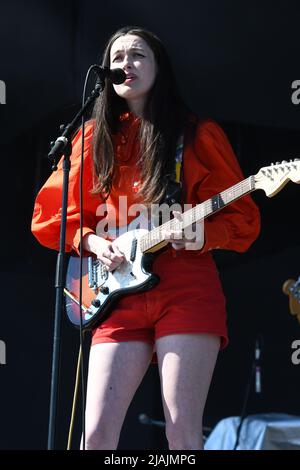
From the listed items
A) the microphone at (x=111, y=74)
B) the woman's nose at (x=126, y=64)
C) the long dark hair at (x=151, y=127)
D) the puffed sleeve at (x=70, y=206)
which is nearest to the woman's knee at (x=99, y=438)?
the puffed sleeve at (x=70, y=206)

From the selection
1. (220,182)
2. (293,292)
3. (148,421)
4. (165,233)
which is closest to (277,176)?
(220,182)

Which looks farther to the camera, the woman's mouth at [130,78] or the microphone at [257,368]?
the microphone at [257,368]

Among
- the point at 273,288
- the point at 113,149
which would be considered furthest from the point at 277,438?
the point at 113,149

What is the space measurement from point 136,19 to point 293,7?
2.48 ft

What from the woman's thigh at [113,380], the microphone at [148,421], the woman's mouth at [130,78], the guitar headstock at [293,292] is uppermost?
the woman's mouth at [130,78]

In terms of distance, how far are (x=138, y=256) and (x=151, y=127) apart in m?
0.45

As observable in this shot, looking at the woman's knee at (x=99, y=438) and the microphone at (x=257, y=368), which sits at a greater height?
the microphone at (x=257, y=368)

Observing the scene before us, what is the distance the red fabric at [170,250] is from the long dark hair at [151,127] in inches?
1.7

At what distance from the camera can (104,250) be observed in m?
2.76

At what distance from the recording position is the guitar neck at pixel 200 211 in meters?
2.62

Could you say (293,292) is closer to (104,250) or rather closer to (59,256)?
(104,250)

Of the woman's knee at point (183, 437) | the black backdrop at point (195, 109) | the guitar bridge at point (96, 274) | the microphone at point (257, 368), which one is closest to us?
the woman's knee at point (183, 437)

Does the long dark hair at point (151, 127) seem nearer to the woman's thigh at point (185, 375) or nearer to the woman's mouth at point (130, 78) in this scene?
the woman's mouth at point (130, 78)

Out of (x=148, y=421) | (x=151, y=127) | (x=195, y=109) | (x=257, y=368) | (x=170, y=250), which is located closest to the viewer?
(x=170, y=250)
